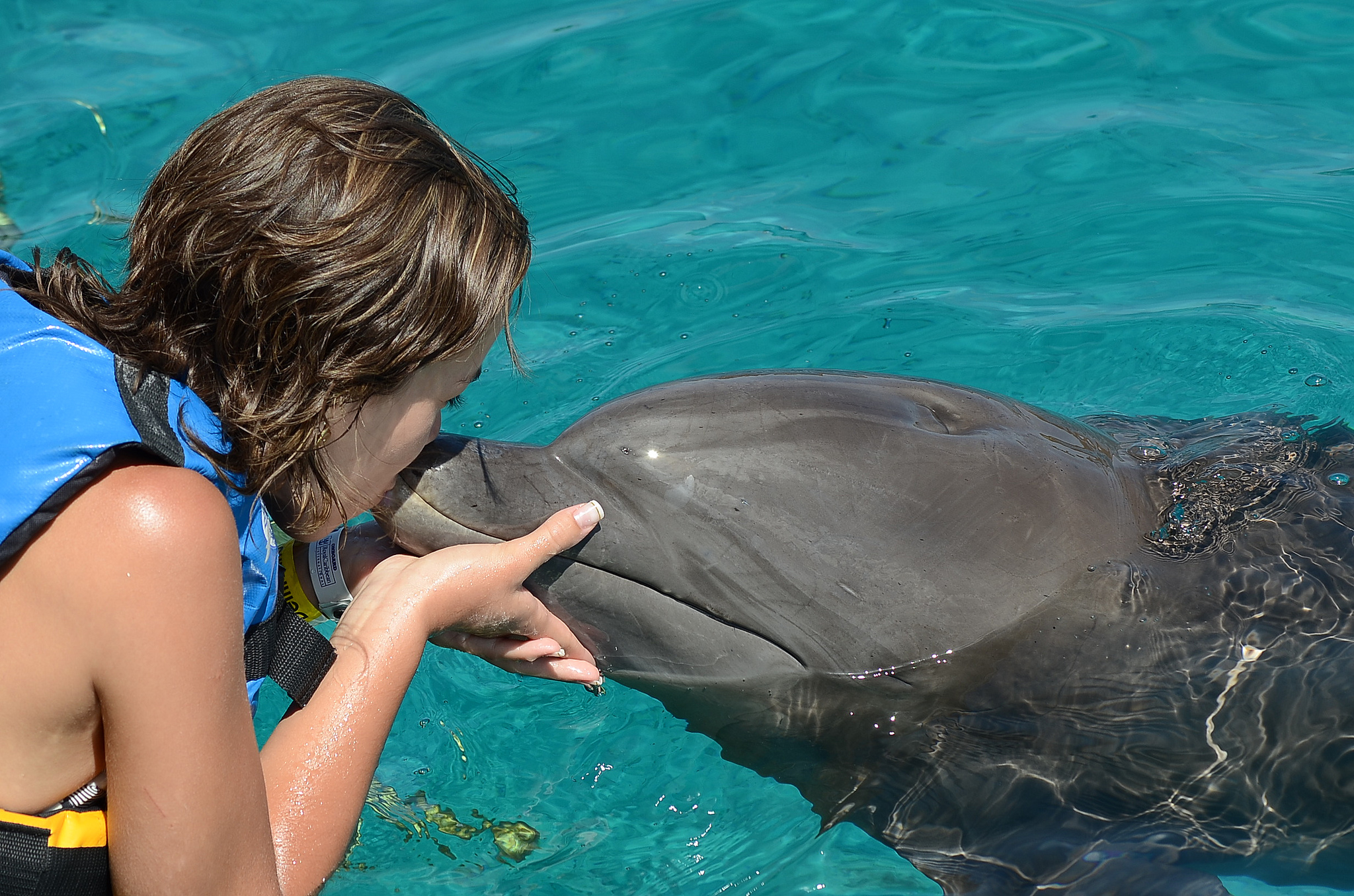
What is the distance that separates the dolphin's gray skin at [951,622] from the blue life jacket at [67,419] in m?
0.87

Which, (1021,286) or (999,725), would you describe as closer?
(999,725)

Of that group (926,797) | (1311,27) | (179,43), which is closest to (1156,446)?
(926,797)

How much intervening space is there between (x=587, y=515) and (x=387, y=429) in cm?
70

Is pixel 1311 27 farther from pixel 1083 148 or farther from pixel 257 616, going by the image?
pixel 257 616

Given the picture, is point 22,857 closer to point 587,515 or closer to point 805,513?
point 587,515

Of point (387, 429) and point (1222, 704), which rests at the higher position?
point (387, 429)

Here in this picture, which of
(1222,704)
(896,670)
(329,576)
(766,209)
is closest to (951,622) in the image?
(896,670)

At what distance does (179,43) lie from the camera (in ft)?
33.7

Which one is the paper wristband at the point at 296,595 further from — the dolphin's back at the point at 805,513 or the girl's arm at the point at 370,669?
the dolphin's back at the point at 805,513

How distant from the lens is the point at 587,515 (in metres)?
3.69

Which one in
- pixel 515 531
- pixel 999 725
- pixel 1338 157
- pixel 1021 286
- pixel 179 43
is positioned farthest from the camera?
pixel 179 43

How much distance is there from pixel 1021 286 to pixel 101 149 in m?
6.45

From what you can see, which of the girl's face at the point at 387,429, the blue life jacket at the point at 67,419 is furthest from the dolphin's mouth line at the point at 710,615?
the blue life jacket at the point at 67,419

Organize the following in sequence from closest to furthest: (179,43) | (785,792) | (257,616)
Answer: (257,616), (785,792), (179,43)
